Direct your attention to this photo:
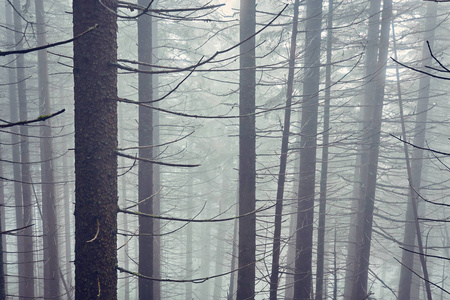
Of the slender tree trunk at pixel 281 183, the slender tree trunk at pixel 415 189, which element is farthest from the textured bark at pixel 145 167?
the slender tree trunk at pixel 415 189

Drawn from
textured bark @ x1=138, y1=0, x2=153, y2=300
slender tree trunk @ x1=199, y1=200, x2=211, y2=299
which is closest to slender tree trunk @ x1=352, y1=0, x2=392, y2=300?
textured bark @ x1=138, y1=0, x2=153, y2=300

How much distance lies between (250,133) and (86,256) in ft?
15.0

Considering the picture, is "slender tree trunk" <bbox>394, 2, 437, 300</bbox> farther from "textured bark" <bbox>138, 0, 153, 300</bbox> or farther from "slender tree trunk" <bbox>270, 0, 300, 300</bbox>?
"textured bark" <bbox>138, 0, 153, 300</bbox>

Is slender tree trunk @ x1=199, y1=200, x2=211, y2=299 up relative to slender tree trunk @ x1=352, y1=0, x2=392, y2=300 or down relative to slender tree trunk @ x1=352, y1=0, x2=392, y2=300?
down

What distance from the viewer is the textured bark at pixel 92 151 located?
323 cm

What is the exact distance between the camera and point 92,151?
3.27 meters

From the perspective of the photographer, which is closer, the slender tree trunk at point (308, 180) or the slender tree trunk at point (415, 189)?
the slender tree trunk at point (308, 180)

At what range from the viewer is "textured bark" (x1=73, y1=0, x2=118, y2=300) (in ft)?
10.6

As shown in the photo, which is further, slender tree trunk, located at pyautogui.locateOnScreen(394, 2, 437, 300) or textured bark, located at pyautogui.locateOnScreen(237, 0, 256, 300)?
slender tree trunk, located at pyautogui.locateOnScreen(394, 2, 437, 300)

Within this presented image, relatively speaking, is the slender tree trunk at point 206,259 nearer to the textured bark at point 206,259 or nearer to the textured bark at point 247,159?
the textured bark at point 206,259

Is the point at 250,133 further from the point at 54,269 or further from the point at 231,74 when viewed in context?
the point at 231,74

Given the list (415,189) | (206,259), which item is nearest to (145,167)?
(415,189)

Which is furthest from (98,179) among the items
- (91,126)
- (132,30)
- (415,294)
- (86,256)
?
(132,30)

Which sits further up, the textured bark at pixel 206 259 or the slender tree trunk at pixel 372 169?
the slender tree trunk at pixel 372 169
